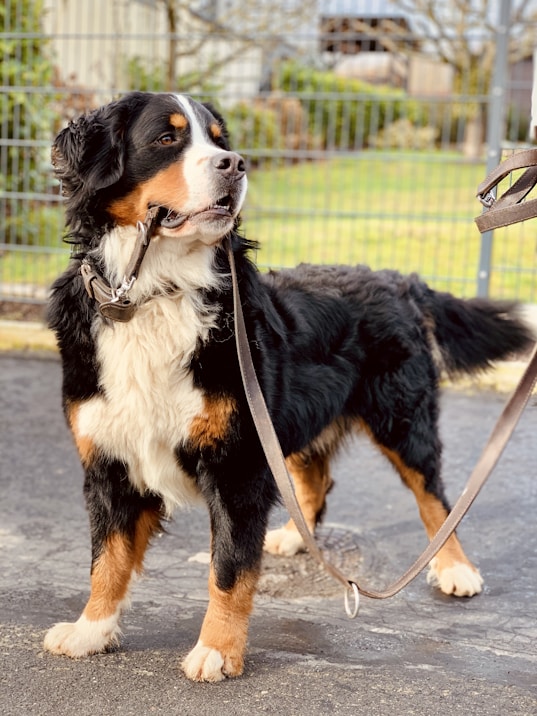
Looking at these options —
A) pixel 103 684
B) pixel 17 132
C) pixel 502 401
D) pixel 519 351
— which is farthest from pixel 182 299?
pixel 17 132

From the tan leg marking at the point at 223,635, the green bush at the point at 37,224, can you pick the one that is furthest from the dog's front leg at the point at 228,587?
the green bush at the point at 37,224

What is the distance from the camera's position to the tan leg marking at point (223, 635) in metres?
3.04

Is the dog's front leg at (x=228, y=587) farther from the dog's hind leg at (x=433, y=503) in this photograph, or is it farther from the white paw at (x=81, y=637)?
the dog's hind leg at (x=433, y=503)

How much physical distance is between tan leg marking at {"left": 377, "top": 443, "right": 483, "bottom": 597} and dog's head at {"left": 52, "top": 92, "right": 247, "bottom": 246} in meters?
1.48

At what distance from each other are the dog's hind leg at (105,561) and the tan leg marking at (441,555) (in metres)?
1.24

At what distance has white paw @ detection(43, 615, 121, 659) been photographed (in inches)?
125

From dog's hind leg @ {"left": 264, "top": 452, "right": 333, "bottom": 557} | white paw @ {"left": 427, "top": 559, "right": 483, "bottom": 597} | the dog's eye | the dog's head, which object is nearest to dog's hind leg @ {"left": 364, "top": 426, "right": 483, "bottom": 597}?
white paw @ {"left": 427, "top": 559, "right": 483, "bottom": 597}

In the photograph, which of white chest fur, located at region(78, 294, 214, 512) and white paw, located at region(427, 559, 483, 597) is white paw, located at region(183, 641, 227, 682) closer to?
white chest fur, located at region(78, 294, 214, 512)

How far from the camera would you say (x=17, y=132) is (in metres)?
8.18

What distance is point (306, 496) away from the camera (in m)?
4.30

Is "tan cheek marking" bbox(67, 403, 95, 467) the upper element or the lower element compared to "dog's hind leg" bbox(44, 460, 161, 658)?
upper

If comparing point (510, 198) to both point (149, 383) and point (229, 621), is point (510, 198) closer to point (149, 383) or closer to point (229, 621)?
point (149, 383)

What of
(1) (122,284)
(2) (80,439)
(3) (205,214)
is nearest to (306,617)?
(2) (80,439)

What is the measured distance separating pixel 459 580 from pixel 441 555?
0.13 metres
